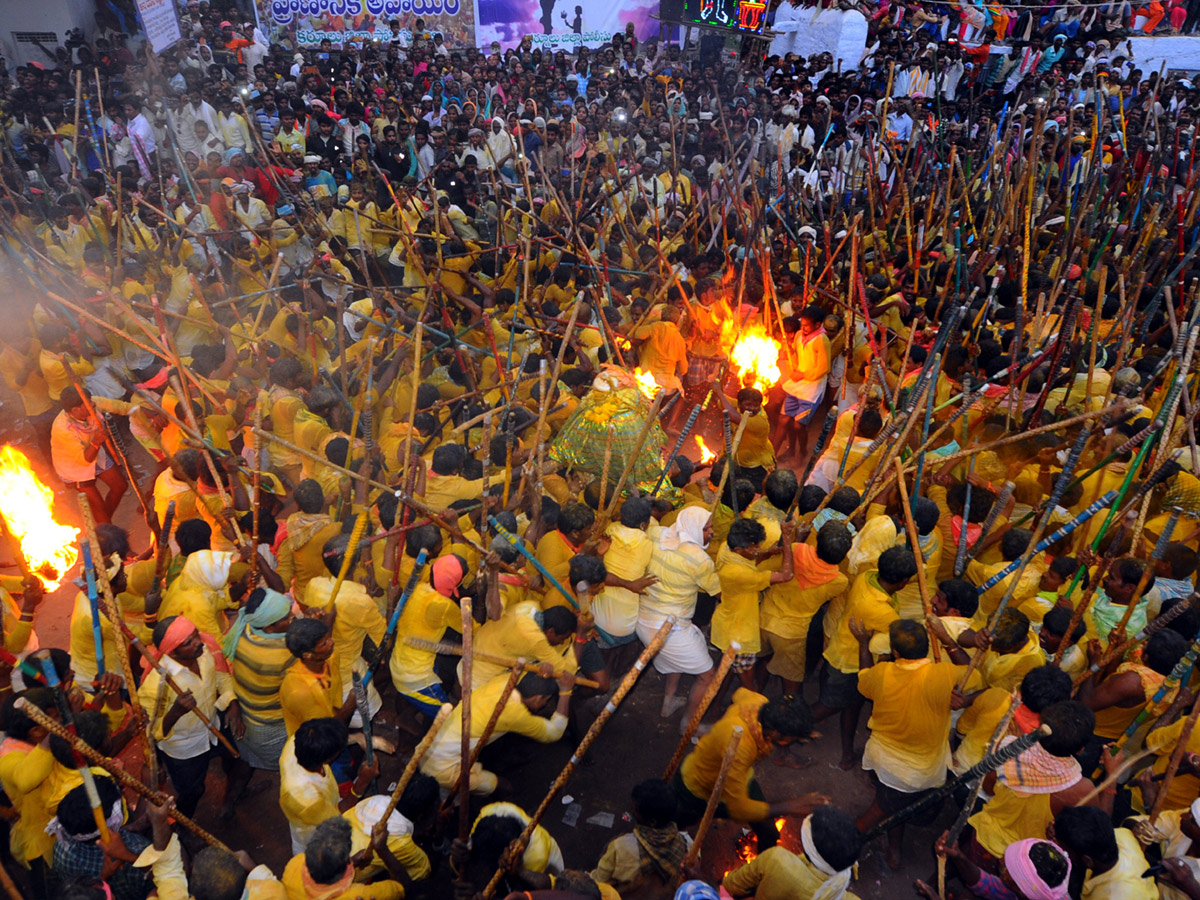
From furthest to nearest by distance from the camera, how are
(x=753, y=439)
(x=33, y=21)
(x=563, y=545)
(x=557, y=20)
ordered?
1. (x=557, y=20)
2. (x=33, y=21)
3. (x=753, y=439)
4. (x=563, y=545)

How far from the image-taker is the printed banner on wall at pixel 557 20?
2075 centimetres

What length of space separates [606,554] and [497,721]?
3.85ft

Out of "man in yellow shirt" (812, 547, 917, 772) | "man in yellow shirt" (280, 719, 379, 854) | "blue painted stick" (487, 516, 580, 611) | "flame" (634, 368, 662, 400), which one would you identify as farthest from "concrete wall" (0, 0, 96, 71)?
"man in yellow shirt" (812, 547, 917, 772)

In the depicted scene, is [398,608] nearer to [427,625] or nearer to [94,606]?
[427,625]

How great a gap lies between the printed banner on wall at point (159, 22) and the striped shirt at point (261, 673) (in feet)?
45.5

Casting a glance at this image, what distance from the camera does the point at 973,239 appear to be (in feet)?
30.6

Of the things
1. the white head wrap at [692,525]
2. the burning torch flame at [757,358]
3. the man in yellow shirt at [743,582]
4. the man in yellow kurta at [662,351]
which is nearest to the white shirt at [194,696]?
the white head wrap at [692,525]

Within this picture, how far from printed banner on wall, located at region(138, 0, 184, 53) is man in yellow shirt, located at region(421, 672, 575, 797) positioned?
14.6m

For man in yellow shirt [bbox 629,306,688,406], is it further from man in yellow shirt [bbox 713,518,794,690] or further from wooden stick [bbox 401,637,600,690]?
wooden stick [bbox 401,637,600,690]

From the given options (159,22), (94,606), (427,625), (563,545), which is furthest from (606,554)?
(159,22)

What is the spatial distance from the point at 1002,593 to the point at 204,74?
1825 cm

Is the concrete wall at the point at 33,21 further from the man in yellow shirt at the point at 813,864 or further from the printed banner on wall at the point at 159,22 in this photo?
the man in yellow shirt at the point at 813,864

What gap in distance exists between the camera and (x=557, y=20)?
20922 mm

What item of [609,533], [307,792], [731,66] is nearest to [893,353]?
[609,533]
